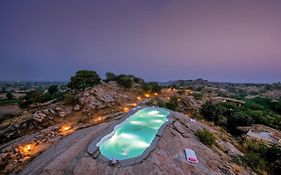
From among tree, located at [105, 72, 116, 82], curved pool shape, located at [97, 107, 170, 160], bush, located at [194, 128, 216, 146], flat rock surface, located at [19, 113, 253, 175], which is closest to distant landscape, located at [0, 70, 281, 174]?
bush, located at [194, 128, 216, 146]

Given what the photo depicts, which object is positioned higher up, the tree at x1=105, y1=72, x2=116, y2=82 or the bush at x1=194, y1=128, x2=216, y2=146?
the tree at x1=105, y1=72, x2=116, y2=82

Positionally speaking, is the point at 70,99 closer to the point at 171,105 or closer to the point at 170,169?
the point at 171,105

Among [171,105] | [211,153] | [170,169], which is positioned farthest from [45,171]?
[171,105]

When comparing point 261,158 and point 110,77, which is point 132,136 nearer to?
point 261,158

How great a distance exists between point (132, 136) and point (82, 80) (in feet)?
74.7

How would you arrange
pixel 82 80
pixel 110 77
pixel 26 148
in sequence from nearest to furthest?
pixel 26 148 < pixel 82 80 < pixel 110 77

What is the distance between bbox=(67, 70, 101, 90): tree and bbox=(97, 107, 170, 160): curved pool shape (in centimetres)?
1805

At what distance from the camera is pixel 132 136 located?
11.6 m

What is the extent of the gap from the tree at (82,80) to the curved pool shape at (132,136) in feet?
Answer: 59.2

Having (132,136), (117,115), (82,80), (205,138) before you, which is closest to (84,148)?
(132,136)

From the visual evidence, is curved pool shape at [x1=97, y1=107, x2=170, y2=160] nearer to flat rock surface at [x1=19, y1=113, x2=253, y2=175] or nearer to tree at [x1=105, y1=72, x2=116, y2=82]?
flat rock surface at [x1=19, y1=113, x2=253, y2=175]

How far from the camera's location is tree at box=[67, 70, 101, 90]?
1248 inches

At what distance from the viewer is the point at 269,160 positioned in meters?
12.6

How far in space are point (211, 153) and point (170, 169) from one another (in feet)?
12.2
